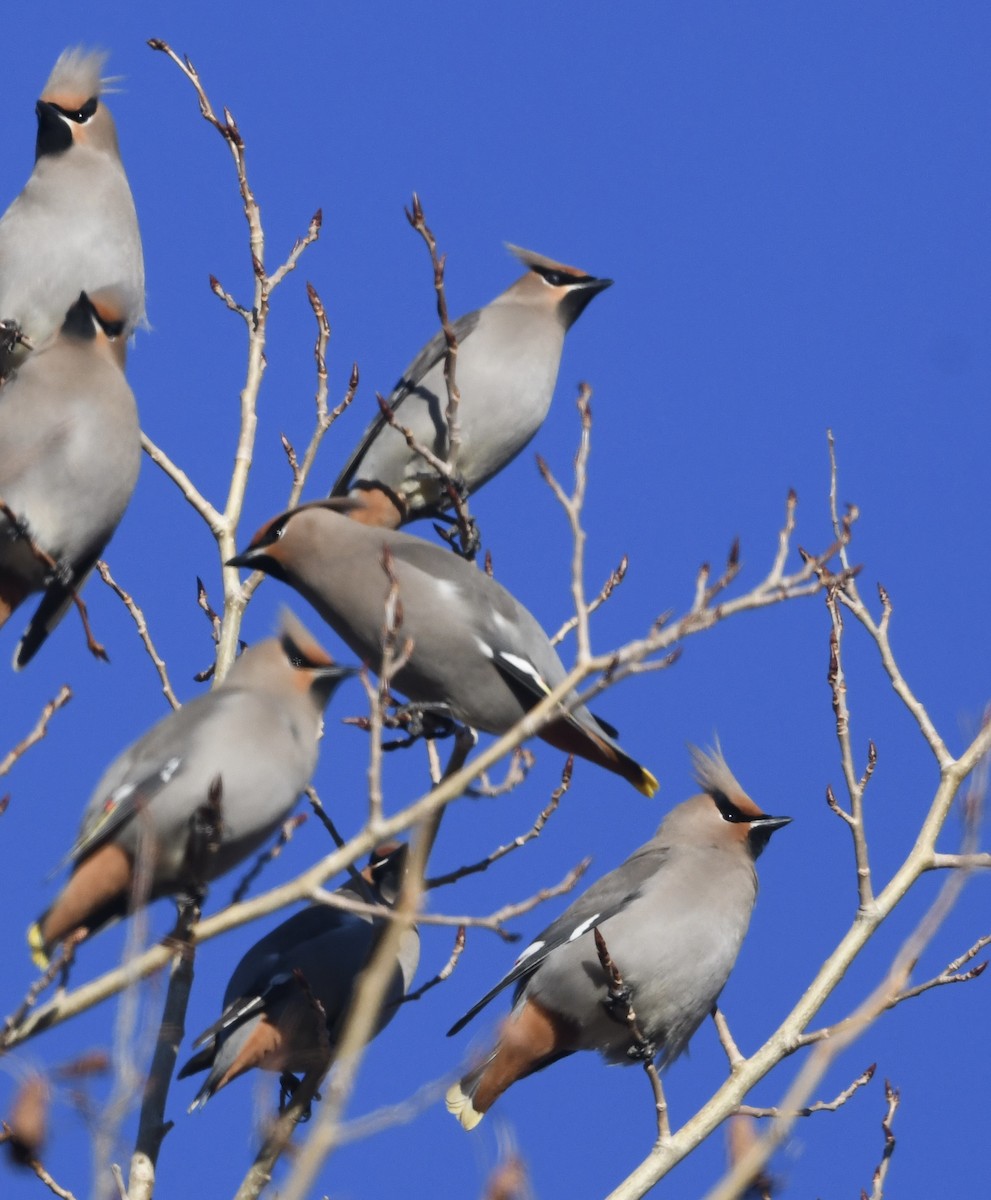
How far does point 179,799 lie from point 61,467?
1163mm

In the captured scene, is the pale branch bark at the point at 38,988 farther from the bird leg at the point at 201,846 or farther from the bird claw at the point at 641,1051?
the bird claw at the point at 641,1051

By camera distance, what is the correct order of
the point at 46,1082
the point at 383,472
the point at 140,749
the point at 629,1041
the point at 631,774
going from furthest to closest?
the point at 383,472, the point at 629,1041, the point at 631,774, the point at 140,749, the point at 46,1082

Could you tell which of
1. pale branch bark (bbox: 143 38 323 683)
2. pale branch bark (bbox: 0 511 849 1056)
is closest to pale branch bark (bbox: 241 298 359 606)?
pale branch bark (bbox: 143 38 323 683)

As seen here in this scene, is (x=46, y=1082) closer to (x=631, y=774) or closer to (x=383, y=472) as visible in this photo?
(x=631, y=774)

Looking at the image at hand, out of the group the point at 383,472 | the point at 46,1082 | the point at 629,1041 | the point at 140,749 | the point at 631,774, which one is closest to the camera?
the point at 46,1082

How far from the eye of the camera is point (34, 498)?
5.04m

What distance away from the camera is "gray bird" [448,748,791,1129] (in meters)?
5.34

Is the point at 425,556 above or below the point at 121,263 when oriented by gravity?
below

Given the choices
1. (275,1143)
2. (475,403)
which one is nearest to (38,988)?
(275,1143)

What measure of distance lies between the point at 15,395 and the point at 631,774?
6.18 ft

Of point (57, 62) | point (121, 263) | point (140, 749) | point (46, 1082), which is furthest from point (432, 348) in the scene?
point (46, 1082)

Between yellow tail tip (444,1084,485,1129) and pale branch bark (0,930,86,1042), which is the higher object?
A: pale branch bark (0,930,86,1042)

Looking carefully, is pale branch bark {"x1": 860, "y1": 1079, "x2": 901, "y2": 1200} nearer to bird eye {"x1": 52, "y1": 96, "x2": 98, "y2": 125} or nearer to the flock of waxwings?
the flock of waxwings

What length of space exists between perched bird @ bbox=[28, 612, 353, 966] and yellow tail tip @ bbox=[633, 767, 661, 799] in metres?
0.91
